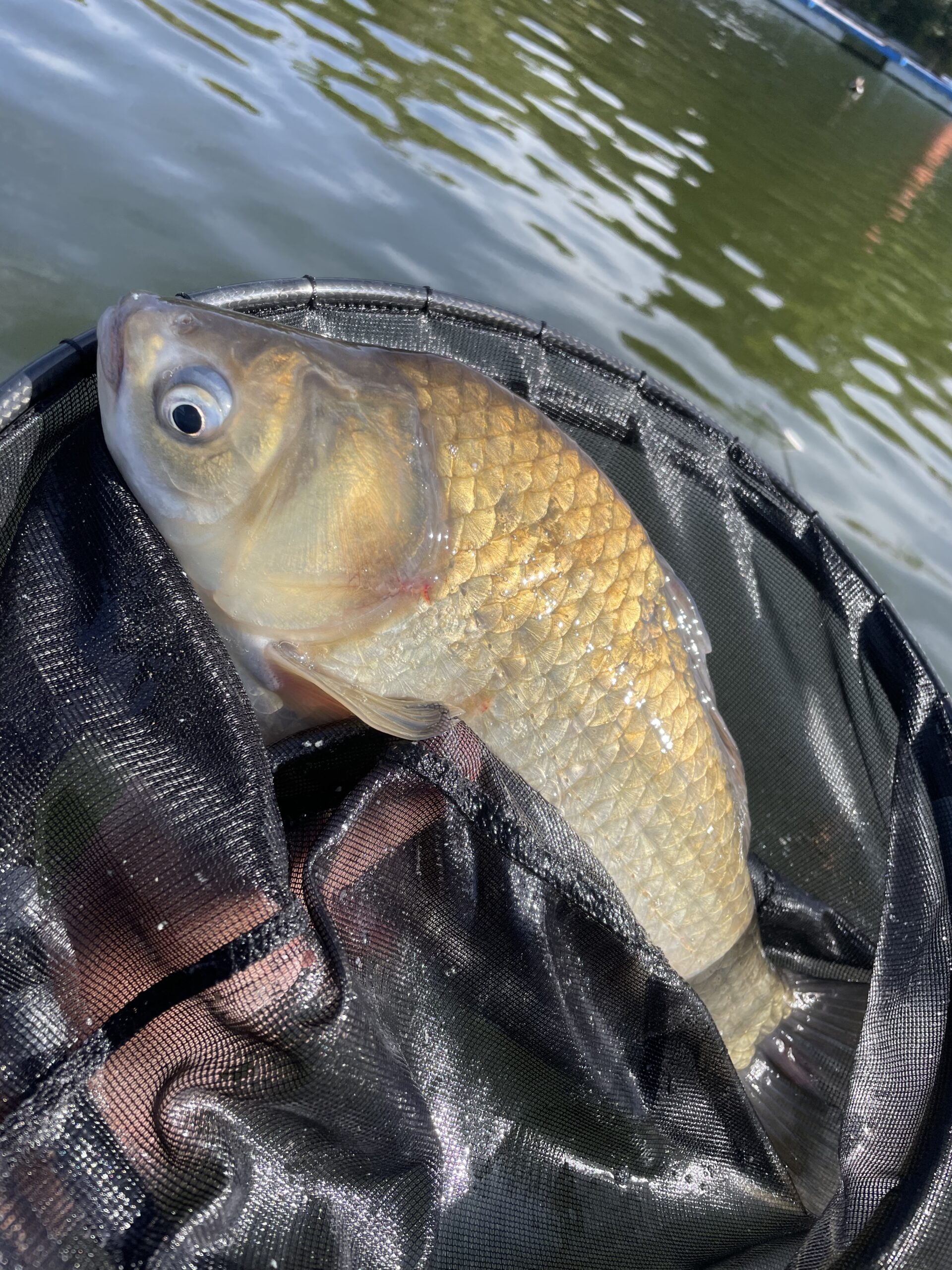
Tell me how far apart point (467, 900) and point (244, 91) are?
20.4 ft

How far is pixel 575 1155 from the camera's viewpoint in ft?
5.00

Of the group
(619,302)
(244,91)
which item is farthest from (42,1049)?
(244,91)

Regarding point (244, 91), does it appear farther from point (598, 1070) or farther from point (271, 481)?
point (598, 1070)

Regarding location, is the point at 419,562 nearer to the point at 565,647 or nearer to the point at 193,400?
the point at 565,647

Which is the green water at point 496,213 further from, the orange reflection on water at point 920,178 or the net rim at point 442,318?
the net rim at point 442,318

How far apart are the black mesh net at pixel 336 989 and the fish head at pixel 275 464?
4.4 inches

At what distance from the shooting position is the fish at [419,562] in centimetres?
165

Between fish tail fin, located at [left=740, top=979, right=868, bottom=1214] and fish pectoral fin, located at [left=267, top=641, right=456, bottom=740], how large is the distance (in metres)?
1.07

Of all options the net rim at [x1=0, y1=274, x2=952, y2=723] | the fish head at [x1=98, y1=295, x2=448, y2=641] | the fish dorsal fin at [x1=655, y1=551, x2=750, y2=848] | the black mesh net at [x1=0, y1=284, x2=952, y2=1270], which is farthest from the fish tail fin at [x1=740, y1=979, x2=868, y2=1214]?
the fish head at [x1=98, y1=295, x2=448, y2=641]

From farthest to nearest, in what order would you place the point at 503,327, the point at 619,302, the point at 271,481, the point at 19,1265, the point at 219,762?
the point at 619,302 < the point at 503,327 < the point at 271,481 < the point at 219,762 < the point at 19,1265

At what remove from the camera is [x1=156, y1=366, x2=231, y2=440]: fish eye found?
1.60 metres

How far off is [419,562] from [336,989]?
0.80 metres

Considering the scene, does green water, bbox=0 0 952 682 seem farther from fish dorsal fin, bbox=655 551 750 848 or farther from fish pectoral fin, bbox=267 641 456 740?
fish dorsal fin, bbox=655 551 750 848

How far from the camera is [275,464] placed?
5.62 feet
